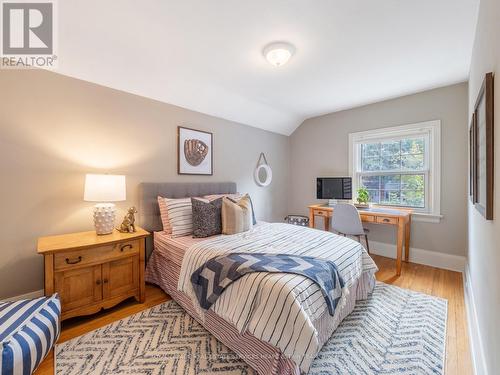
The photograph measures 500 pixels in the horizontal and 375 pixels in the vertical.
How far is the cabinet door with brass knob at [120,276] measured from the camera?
1.96m

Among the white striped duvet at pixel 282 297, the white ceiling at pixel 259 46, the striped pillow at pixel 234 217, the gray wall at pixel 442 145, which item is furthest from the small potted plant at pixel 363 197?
the striped pillow at pixel 234 217

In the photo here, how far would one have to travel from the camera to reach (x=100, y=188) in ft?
6.59

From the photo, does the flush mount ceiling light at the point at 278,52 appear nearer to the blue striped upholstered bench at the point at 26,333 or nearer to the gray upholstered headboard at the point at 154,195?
the gray upholstered headboard at the point at 154,195

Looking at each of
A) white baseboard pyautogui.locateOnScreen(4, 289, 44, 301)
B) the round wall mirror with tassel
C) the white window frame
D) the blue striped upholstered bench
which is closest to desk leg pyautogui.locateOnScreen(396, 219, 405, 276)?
the white window frame

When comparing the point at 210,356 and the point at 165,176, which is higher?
the point at 165,176

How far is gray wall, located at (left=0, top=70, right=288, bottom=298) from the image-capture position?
75.0 inches

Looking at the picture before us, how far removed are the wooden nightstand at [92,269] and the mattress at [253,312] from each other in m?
0.30

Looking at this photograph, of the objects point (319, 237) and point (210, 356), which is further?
point (319, 237)

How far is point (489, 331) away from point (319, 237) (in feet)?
3.93

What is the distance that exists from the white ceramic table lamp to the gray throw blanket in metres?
1.02

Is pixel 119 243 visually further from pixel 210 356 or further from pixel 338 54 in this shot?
pixel 338 54

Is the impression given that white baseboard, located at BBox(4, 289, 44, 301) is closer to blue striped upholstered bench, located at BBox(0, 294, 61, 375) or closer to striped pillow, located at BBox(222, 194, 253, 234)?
blue striped upholstered bench, located at BBox(0, 294, 61, 375)

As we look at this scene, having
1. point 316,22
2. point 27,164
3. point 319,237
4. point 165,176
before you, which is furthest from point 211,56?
point 319,237

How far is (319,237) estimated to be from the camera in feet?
7.20
